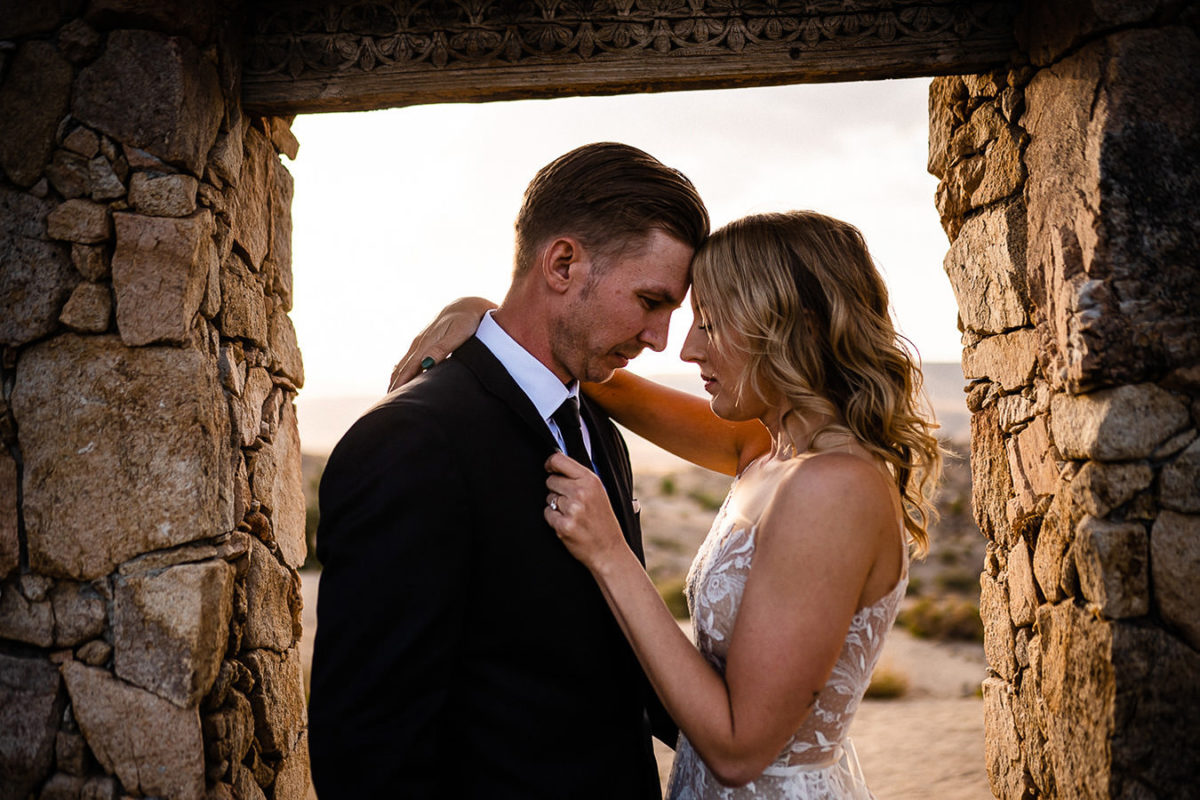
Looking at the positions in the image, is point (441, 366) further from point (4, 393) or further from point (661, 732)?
point (4, 393)

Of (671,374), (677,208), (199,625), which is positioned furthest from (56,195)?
(671,374)

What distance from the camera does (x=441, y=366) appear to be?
1.89m

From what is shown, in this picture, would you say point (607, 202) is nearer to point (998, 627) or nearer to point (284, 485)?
point (284, 485)

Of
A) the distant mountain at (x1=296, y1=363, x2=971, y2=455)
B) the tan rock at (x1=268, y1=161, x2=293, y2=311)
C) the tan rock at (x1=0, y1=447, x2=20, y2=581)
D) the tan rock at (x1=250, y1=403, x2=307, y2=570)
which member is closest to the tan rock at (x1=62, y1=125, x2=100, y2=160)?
the tan rock at (x1=268, y1=161, x2=293, y2=311)

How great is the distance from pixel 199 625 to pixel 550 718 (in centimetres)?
111

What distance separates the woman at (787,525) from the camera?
172 cm

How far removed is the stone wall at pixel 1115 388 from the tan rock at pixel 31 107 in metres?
2.81

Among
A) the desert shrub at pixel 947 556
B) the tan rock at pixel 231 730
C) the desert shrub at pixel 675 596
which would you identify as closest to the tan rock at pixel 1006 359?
the tan rock at pixel 231 730

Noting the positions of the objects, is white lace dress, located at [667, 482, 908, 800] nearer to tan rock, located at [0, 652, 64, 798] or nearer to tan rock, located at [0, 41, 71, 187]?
tan rock, located at [0, 652, 64, 798]

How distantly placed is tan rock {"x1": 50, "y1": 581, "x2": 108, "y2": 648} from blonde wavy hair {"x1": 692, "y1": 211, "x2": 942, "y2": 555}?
189cm

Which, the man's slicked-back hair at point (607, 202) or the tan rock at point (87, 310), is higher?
the man's slicked-back hair at point (607, 202)

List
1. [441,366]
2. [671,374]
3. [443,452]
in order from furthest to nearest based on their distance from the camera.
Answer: [671,374]
[441,366]
[443,452]

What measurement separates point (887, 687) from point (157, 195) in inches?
290

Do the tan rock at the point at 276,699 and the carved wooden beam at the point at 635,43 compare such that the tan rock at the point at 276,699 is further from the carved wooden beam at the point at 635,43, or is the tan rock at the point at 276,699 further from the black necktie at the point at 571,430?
the carved wooden beam at the point at 635,43
